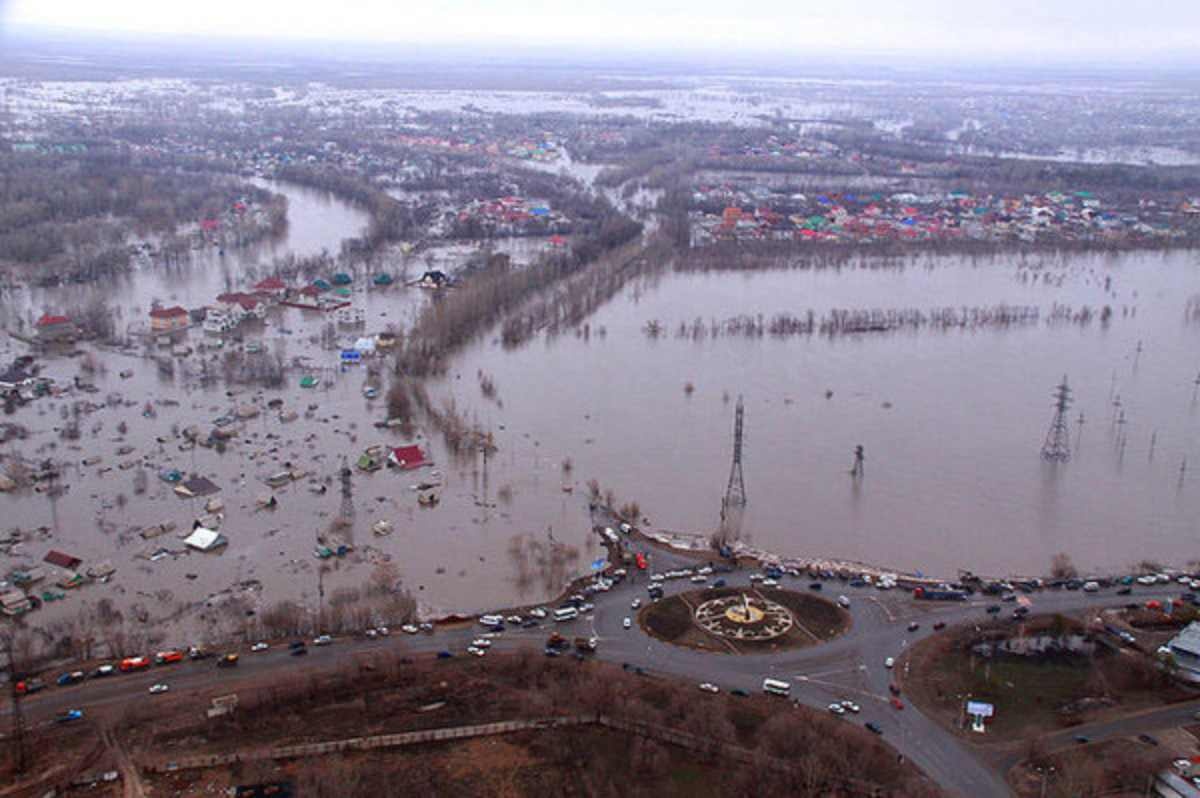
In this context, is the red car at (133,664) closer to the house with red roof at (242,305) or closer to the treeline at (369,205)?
the house with red roof at (242,305)

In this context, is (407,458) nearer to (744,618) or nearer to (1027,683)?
(744,618)

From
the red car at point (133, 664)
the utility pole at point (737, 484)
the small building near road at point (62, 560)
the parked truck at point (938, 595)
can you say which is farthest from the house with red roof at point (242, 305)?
the parked truck at point (938, 595)

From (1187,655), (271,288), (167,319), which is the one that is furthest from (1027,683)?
(271,288)

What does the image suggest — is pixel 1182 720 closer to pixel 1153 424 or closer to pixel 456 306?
pixel 1153 424

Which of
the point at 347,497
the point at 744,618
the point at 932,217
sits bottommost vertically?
the point at 744,618

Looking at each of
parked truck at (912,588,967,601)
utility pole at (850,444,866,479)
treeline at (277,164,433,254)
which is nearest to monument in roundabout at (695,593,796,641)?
parked truck at (912,588,967,601)

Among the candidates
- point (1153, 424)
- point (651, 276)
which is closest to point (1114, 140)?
point (651, 276)
